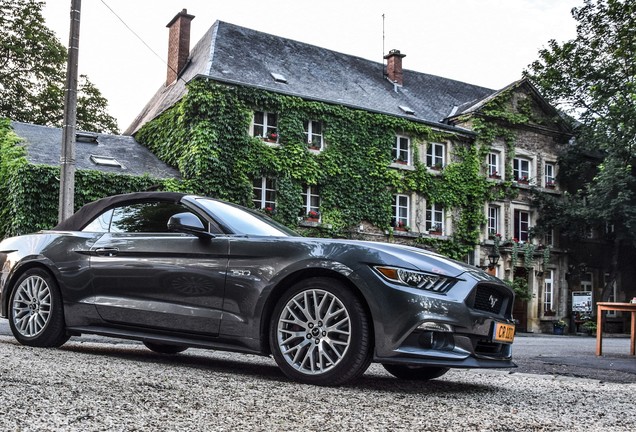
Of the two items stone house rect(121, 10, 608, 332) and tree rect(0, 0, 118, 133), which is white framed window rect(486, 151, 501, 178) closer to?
stone house rect(121, 10, 608, 332)

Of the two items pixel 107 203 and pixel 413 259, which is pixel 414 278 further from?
pixel 107 203

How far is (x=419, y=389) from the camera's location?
18.0 ft

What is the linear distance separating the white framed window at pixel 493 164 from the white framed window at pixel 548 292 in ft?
17.4

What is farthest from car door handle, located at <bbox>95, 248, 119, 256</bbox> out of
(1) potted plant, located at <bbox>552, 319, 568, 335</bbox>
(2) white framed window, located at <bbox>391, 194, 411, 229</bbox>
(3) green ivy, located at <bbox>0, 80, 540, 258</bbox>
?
(1) potted plant, located at <bbox>552, 319, 568, 335</bbox>

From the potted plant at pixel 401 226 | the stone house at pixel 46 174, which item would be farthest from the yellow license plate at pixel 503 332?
the potted plant at pixel 401 226

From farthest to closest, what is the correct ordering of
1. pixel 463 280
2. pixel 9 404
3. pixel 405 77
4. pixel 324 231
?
pixel 405 77
pixel 324 231
pixel 463 280
pixel 9 404

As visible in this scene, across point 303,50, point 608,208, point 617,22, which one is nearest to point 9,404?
point 303,50

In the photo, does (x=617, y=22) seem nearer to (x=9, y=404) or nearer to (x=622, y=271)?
(x=622, y=271)

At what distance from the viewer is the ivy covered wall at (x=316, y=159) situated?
87.5ft

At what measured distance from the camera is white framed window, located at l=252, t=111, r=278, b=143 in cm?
2816

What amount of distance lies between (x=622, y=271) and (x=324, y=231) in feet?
57.5

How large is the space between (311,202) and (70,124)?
17.5 m

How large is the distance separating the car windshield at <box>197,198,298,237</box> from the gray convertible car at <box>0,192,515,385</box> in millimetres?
17

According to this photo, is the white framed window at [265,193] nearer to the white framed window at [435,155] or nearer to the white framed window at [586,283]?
the white framed window at [435,155]
